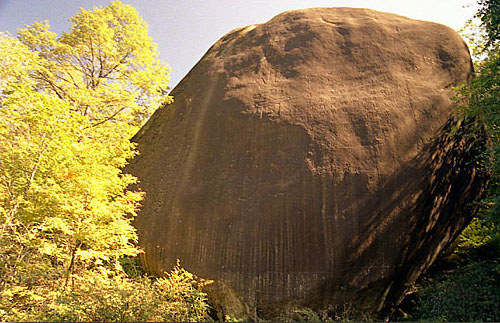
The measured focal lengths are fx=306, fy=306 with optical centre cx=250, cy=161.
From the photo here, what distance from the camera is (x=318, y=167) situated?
5.43 m

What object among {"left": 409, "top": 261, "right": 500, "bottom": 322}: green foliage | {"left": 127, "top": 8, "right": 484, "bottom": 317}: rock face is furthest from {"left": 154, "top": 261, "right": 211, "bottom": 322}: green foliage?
{"left": 409, "top": 261, "right": 500, "bottom": 322}: green foliage

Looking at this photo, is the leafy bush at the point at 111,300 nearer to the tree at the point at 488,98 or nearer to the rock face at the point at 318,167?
the rock face at the point at 318,167

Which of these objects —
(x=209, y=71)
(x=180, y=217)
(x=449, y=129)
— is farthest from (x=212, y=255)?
(x=449, y=129)

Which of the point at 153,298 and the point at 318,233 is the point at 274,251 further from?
the point at 153,298

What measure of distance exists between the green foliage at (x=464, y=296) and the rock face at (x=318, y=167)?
0.42m

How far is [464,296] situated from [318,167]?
329 cm

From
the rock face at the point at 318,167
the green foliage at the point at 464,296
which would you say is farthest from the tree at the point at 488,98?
the green foliage at the point at 464,296

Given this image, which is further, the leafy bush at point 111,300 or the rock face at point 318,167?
the rock face at point 318,167

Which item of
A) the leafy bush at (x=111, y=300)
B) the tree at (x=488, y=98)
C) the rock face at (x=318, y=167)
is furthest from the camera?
the tree at (x=488, y=98)

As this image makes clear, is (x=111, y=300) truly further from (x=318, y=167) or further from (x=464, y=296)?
(x=464, y=296)

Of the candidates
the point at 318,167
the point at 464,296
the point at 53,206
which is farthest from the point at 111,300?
the point at 464,296

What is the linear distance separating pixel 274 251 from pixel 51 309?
3.41 m

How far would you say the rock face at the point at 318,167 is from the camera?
16.8 feet

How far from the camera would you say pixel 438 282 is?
18.9 ft
